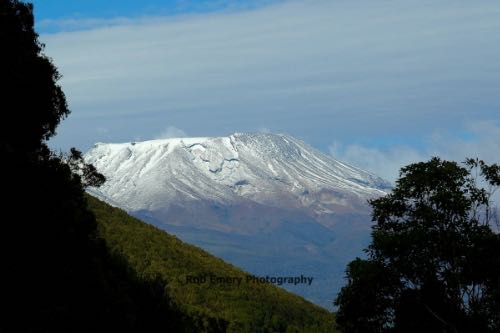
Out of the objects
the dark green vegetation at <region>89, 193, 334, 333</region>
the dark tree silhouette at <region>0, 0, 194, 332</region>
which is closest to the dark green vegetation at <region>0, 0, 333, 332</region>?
the dark tree silhouette at <region>0, 0, 194, 332</region>

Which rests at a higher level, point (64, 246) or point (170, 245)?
point (170, 245)

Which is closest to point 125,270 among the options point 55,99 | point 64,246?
point 55,99

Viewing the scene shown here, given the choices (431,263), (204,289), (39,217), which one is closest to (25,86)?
(39,217)

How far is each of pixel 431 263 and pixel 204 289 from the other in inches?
1975

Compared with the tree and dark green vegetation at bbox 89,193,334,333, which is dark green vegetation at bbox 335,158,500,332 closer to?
the tree

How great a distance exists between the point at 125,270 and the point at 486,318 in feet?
93.0

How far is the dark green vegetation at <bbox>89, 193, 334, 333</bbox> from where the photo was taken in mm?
75375

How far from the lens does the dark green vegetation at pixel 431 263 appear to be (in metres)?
33.2

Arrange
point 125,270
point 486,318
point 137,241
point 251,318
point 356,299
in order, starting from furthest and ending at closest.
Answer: point 137,241, point 251,318, point 125,270, point 356,299, point 486,318

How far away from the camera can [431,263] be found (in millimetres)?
33531

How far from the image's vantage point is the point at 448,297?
3378cm

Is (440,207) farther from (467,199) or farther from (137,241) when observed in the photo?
(137,241)

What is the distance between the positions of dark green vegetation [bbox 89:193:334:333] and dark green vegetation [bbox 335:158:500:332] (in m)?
35.3

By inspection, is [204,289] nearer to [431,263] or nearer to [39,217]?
[431,263]
